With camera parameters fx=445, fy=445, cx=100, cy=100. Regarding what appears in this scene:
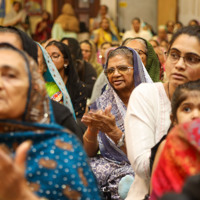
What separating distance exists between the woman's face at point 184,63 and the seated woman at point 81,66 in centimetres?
378

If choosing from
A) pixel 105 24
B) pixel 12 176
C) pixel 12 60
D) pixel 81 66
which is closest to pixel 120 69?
pixel 12 60

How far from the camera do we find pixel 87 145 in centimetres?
328

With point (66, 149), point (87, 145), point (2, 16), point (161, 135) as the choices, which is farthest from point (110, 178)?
point (2, 16)

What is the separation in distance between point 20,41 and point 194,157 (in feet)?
4.14

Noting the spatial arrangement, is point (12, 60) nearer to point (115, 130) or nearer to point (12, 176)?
point (12, 176)

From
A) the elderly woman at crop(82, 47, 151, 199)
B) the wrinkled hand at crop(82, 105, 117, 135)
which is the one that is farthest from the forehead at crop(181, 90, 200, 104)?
the elderly woman at crop(82, 47, 151, 199)

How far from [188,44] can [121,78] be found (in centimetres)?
134

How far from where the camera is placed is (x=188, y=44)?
239cm

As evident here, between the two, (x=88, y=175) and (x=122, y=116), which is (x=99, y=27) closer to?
(x=122, y=116)

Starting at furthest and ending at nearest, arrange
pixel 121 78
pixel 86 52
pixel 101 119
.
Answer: pixel 86 52 < pixel 121 78 < pixel 101 119

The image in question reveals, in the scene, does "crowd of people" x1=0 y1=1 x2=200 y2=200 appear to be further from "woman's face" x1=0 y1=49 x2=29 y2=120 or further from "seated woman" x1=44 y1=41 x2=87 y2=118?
→ "seated woman" x1=44 y1=41 x2=87 y2=118

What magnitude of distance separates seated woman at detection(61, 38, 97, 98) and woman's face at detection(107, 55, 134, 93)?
2362mm

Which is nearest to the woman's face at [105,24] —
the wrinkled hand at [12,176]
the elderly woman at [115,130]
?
the elderly woman at [115,130]

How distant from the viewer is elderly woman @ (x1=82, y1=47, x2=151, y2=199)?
3.24 meters
